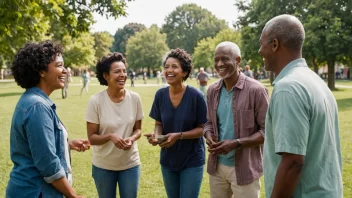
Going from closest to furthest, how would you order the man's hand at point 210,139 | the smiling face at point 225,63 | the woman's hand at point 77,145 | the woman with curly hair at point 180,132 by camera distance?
the woman's hand at point 77,145, the man's hand at point 210,139, the smiling face at point 225,63, the woman with curly hair at point 180,132

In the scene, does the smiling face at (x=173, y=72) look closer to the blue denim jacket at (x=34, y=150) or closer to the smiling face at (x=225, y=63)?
the smiling face at (x=225, y=63)

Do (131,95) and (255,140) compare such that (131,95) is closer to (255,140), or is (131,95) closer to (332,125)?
(255,140)

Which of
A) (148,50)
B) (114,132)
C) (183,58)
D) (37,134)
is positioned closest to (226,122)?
(183,58)

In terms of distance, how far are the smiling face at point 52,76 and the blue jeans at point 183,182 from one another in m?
1.69

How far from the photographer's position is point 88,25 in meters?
15.0

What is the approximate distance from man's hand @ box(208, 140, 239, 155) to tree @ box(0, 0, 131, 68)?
23.9ft

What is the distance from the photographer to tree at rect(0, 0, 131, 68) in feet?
32.7

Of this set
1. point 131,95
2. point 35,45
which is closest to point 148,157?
point 131,95

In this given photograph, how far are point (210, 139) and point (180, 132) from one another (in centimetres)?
40

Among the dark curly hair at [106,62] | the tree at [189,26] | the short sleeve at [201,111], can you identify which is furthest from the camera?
the tree at [189,26]

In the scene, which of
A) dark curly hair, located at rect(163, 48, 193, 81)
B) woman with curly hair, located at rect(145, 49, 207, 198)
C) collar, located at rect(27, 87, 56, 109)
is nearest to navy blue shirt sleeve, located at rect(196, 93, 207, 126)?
woman with curly hair, located at rect(145, 49, 207, 198)

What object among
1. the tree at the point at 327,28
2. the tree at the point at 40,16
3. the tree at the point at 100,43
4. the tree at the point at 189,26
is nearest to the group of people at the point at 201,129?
the tree at the point at 40,16

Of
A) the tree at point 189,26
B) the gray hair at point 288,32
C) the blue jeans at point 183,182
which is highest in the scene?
the tree at point 189,26

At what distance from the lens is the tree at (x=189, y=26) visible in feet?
358
